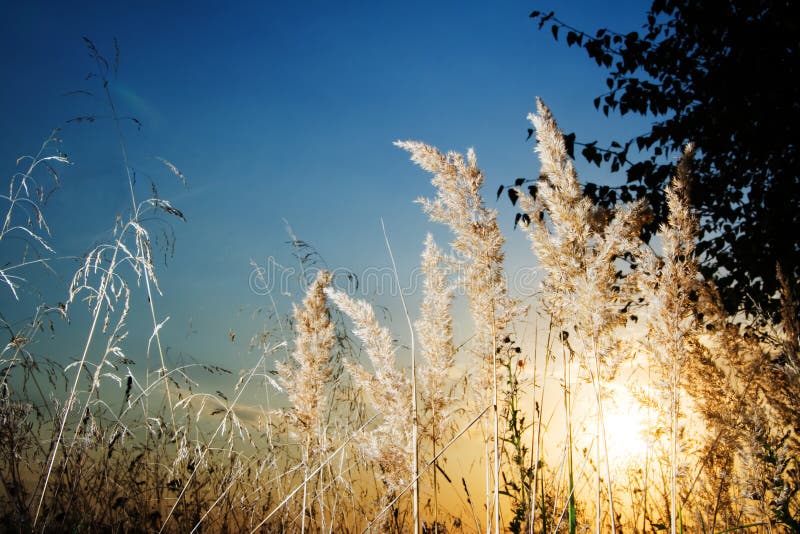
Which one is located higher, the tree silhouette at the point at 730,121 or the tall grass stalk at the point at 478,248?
the tree silhouette at the point at 730,121

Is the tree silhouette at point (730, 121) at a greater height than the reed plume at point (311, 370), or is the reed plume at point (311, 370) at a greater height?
the tree silhouette at point (730, 121)

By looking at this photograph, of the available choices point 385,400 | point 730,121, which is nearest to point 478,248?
point 385,400

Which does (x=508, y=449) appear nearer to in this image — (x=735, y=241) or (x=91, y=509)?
(x=91, y=509)

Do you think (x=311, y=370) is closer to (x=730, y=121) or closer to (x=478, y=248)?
(x=478, y=248)

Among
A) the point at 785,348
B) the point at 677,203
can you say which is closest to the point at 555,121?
the point at 677,203

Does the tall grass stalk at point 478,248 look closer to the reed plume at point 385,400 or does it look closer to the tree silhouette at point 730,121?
the reed plume at point 385,400

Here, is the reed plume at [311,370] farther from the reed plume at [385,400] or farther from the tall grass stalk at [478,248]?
the tall grass stalk at [478,248]

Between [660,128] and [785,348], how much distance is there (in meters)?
3.35

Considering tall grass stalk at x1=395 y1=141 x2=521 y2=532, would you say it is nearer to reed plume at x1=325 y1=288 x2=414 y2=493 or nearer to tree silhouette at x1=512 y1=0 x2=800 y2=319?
reed plume at x1=325 y1=288 x2=414 y2=493

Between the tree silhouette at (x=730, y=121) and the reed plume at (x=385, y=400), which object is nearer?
the reed plume at (x=385, y=400)

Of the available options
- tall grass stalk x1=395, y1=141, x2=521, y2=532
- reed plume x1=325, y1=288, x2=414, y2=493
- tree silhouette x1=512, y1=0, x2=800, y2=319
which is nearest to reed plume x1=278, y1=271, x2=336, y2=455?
Result: reed plume x1=325, y1=288, x2=414, y2=493

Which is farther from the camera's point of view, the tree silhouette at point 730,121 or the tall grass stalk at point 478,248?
the tree silhouette at point 730,121

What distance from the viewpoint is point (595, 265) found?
192 cm

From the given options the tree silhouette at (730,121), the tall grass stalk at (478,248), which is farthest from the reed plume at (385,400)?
the tree silhouette at (730,121)
